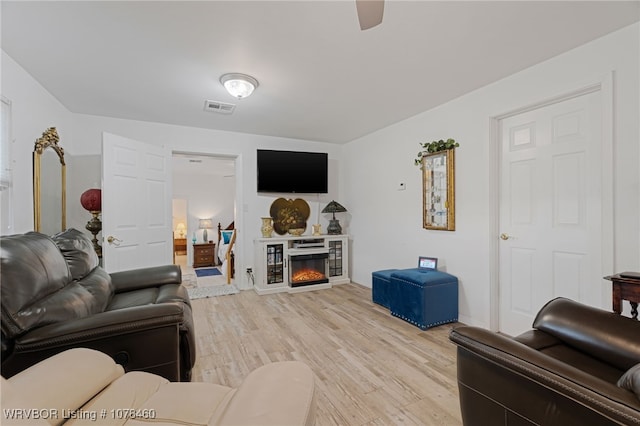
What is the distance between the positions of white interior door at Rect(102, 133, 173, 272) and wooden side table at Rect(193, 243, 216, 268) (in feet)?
10.5

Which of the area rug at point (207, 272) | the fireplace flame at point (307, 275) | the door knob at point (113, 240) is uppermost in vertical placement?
the door knob at point (113, 240)

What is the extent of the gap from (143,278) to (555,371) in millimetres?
2817

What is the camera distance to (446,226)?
127 inches

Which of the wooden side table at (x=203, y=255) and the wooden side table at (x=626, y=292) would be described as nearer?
the wooden side table at (x=626, y=292)

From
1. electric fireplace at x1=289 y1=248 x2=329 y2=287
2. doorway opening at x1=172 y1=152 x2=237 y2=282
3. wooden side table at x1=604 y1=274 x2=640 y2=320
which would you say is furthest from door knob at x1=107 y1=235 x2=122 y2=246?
wooden side table at x1=604 y1=274 x2=640 y2=320

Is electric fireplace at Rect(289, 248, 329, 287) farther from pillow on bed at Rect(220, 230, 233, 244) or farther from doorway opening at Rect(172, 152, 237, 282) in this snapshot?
doorway opening at Rect(172, 152, 237, 282)

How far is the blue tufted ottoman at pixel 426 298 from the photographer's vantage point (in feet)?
9.42

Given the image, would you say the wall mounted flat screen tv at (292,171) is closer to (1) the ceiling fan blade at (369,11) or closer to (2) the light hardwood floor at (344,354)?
(2) the light hardwood floor at (344,354)

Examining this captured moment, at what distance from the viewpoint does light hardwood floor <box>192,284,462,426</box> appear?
1.75 meters

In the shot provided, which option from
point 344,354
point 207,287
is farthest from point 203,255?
point 344,354

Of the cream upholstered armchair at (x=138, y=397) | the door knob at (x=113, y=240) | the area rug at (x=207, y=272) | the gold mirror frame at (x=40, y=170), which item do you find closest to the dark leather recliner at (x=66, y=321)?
the cream upholstered armchair at (x=138, y=397)

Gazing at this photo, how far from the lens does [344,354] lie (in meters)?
2.41

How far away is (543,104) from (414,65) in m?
1.16

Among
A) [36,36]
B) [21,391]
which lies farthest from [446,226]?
[36,36]
